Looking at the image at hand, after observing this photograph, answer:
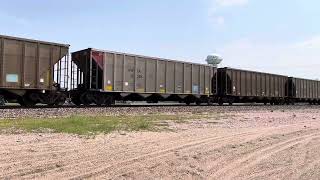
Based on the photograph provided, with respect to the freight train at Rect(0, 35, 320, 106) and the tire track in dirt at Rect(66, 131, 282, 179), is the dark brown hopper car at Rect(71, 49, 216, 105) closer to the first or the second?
the freight train at Rect(0, 35, 320, 106)

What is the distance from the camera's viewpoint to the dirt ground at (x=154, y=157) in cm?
723

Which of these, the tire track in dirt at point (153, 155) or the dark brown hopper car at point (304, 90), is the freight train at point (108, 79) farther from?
the tire track in dirt at point (153, 155)

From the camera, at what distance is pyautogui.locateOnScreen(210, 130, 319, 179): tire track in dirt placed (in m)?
7.70

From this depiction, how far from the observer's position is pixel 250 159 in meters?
9.14

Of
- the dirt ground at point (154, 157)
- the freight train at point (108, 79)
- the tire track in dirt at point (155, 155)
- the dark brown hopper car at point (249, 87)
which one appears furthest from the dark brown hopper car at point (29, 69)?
the dark brown hopper car at point (249, 87)

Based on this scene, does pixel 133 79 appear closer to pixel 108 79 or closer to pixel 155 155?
pixel 108 79

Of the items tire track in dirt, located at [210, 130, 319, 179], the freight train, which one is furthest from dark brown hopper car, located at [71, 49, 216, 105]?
tire track in dirt, located at [210, 130, 319, 179]

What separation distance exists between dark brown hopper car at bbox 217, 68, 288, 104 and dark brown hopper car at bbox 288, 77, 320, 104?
155 cm

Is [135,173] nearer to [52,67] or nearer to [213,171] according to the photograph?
[213,171]

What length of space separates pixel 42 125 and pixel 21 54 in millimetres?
11058

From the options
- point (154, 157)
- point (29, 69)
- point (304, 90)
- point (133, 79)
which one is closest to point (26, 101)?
point (29, 69)

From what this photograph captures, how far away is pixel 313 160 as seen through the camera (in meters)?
9.15

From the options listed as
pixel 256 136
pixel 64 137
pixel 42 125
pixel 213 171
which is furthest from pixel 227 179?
pixel 42 125

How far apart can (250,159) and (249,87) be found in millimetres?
36303
